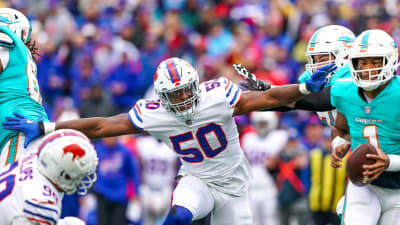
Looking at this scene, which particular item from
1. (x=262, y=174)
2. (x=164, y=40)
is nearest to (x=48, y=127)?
(x=262, y=174)

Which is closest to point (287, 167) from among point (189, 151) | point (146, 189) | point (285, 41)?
point (146, 189)

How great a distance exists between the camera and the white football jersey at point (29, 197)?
15.0 ft

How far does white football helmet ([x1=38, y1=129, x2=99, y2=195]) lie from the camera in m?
4.60

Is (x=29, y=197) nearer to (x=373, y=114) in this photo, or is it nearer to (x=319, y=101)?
(x=373, y=114)

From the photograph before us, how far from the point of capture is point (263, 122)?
35.7ft

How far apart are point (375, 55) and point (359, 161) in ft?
2.71

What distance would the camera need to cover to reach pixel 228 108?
619 cm

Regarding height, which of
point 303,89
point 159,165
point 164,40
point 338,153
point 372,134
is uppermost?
point 303,89

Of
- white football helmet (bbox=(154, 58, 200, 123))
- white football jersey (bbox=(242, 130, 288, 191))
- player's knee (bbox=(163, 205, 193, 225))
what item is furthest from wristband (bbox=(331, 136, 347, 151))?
white football jersey (bbox=(242, 130, 288, 191))

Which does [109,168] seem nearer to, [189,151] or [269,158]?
Result: [269,158]

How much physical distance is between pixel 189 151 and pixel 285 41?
22.5 ft

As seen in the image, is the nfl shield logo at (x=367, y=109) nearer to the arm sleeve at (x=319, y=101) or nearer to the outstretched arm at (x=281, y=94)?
the outstretched arm at (x=281, y=94)

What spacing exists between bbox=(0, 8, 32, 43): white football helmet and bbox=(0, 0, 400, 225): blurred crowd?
4.08 metres

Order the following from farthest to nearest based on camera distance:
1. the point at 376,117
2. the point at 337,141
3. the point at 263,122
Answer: the point at 263,122
the point at 337,141
the point at 376,117
